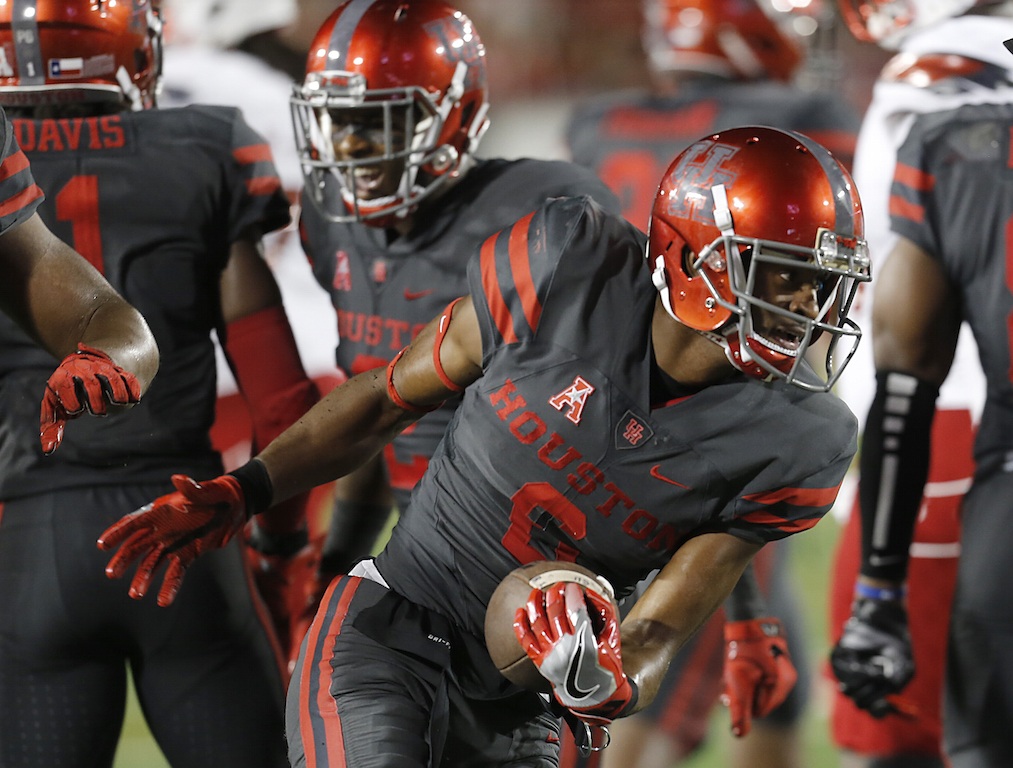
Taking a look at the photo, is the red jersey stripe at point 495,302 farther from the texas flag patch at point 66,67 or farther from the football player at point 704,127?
the football player at point 704,127

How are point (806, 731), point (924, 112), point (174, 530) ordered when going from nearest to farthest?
1. point (174, 530)
2. point (924, 112)
3. point (806, 731)

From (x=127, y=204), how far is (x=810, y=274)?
129cm

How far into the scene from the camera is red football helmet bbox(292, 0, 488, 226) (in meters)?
3.07

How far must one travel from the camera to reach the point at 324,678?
2.31 meters

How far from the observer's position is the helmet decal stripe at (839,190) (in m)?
2.31

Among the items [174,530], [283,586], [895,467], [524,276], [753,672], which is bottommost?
[283,586]

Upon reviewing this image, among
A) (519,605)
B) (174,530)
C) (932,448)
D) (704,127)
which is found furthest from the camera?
(704,127)

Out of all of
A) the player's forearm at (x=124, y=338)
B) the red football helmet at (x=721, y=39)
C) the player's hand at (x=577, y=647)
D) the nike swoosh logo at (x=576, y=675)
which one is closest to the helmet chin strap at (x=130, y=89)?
the player's forearm at (x=124, y=338)

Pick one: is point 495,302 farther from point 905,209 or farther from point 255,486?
point 905,209

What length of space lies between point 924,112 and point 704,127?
129cm

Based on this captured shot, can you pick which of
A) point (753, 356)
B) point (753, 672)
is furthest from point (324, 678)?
point (753, 672)

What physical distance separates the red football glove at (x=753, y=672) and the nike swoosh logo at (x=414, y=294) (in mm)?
927

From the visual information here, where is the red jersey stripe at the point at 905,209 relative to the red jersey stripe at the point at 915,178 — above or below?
below

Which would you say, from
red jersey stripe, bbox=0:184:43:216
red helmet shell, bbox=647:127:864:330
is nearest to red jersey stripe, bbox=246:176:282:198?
red jersey stripe, bbox=0:184:43:216
